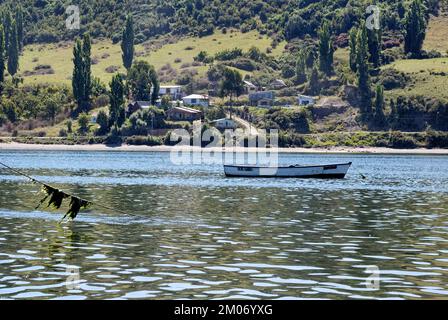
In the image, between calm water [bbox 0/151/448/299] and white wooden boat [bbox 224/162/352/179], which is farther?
white wooden boat [bbox 224/162/352/179]

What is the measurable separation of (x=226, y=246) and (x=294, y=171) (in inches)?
3072

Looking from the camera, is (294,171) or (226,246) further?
(294,171)

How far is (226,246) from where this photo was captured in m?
53.3

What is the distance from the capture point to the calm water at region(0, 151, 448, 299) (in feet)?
132

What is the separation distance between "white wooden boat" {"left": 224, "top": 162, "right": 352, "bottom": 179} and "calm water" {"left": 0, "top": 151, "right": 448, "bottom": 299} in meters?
30.5

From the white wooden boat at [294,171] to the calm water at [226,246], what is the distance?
30.5m

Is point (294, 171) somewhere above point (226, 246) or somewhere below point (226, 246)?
below

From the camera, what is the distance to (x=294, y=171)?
130625 millimetres

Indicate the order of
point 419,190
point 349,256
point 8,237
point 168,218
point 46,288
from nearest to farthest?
point 46,288, point 349,256, point 8,237, point 168,218, point 419,190

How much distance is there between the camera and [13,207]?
7619 cm
